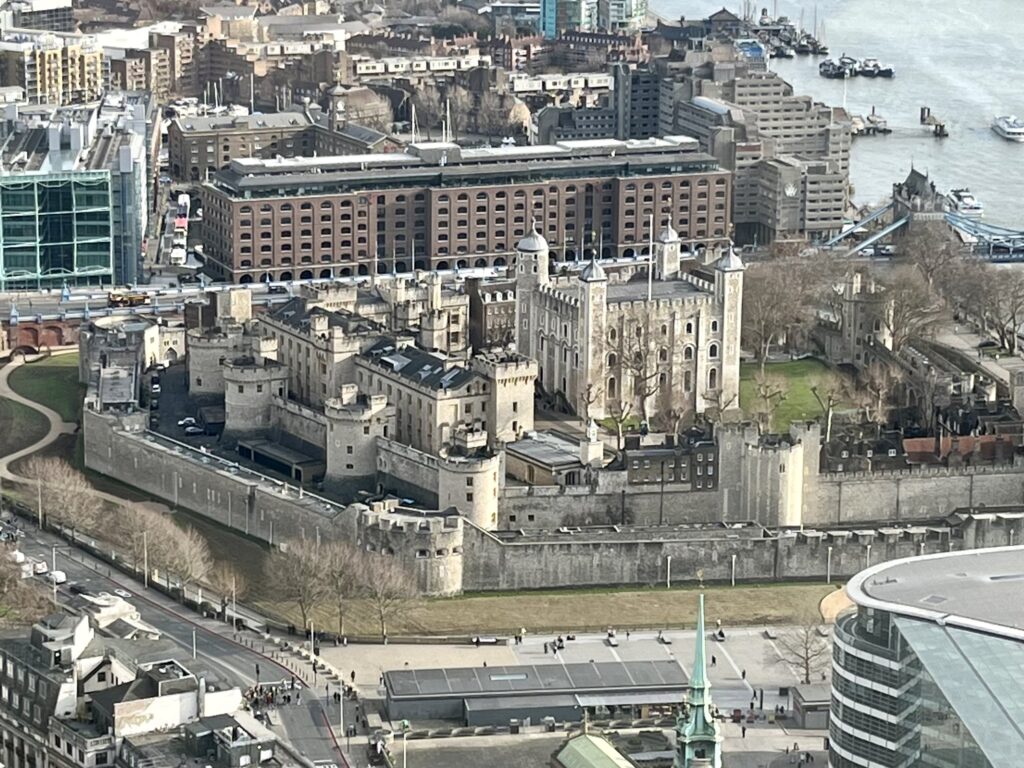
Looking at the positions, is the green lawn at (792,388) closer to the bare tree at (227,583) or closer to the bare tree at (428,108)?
the bare tree at (227,583)

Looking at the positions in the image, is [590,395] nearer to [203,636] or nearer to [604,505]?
[604,505]

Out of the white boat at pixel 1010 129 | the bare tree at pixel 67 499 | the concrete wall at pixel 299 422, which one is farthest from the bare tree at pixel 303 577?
the white boat at pixel 1010 129

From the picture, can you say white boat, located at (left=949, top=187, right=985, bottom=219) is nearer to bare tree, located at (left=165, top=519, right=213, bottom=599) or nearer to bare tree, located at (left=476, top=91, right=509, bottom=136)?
bare tree, located at (left=476, top=91, right=509, bottom=136)

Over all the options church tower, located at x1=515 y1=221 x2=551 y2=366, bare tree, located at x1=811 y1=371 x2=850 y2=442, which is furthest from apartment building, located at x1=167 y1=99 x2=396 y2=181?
bare tree, located at x1=811 y1=371 x2=850 y2=442

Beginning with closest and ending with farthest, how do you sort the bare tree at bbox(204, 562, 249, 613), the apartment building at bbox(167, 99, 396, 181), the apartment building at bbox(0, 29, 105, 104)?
the bare tree at bbox(204, 562, 249, 613)
the apartment building at bbox(167, 99, 396, 181)
the apartment building at bbox(0, 29, 105, 104)

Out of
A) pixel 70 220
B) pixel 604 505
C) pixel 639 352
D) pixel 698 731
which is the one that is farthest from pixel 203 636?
pixel 70 220

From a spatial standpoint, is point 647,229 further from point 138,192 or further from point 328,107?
point 328,107
